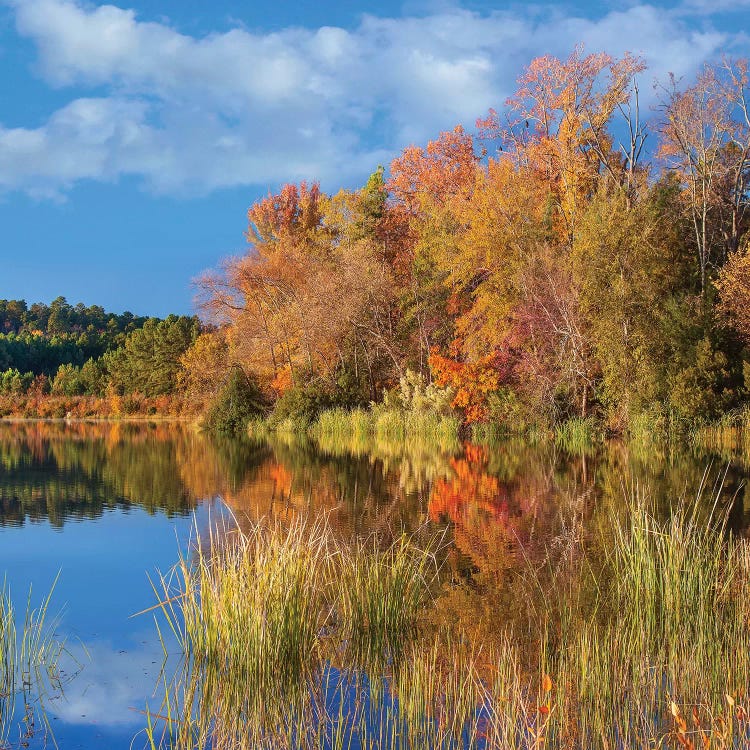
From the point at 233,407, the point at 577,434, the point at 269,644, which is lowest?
the point at 269,644

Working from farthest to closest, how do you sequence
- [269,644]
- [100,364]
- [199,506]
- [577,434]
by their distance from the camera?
[100,364]
[577,434]
[199,506]
[269,644]

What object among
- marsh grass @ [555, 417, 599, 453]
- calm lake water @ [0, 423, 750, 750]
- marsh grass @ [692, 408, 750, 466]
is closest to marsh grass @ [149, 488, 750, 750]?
calm lake water @ [0, 423, 750, 750]

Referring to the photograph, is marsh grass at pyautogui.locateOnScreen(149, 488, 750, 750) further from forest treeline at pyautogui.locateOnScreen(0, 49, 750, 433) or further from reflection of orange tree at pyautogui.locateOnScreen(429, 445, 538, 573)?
forest treeline at pyautogui.locateOnScreen(0, 49, 750, 433)

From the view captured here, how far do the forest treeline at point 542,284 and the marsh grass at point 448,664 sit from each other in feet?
63.3

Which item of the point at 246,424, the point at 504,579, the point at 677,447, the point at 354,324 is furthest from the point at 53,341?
the point at 504,579

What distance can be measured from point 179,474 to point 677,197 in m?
21.9

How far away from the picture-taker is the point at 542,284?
2878 cm

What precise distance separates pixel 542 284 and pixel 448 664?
24.6 m

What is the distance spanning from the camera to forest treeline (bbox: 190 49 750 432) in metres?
25.7

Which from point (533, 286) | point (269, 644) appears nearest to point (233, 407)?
point (533, 286)

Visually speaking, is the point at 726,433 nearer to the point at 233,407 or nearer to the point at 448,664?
the point at 448,664

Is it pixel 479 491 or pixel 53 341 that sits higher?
pixel 53 341

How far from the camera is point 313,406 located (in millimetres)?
35406

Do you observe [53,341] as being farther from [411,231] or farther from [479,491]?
[479,491]
